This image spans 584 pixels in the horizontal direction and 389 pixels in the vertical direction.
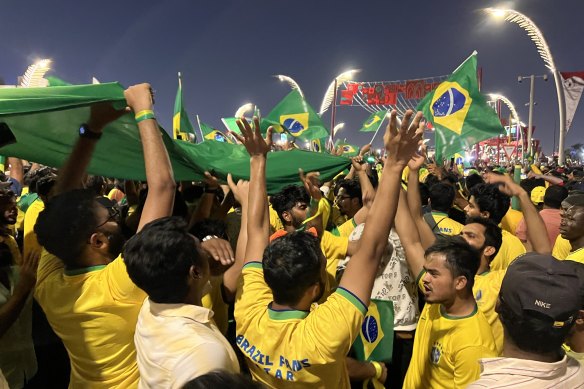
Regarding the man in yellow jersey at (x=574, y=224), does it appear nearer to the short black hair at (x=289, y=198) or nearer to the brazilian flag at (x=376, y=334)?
the brazilian flag at (x=376, y=334)

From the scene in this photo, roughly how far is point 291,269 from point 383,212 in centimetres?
48

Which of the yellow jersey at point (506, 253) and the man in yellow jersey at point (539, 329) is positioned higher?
the man in yellow jersey at point (539, 329)

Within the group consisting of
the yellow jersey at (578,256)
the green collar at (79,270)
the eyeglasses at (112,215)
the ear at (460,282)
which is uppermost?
the eyeglasses at (112,215)

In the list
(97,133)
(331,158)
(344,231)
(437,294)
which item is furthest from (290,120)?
(437,294)

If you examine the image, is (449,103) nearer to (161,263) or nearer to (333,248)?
(333,248)

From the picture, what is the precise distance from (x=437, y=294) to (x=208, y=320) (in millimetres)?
1415

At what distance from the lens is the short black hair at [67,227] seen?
2.06m

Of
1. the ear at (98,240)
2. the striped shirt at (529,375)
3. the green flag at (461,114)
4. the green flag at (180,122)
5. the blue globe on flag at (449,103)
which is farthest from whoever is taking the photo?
the blue globe on flag at (449,103)

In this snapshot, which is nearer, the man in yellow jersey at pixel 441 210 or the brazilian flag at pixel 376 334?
the brazilian flag at pixel 376 334

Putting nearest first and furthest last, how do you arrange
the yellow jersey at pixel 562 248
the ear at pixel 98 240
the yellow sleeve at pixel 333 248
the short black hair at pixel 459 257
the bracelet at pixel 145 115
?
the ear at pixel 98 240
the bracelet at pixel 145 115
the short black hair at pixel 459 257
the yellow sleeve at pixel 333 248
the yellow jersey at pixel 562 248

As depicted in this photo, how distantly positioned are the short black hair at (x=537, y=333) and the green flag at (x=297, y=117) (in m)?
7.66

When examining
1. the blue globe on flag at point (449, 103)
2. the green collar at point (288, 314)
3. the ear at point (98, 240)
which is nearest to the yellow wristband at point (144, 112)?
the ear at point (98, 240)

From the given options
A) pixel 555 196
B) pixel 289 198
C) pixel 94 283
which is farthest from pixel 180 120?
pixel 555 196

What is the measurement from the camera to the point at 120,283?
2.00 meters
